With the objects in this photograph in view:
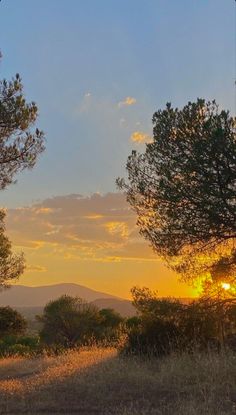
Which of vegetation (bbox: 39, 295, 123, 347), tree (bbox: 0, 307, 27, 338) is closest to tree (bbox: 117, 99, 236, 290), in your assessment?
tree (bbox: 0, 307, 27, 338)

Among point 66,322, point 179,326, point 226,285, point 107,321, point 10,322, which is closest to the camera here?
point 226,285

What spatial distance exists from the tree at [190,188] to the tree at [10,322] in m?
8.62

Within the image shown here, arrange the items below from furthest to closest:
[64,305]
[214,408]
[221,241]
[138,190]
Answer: [64,305] < [138,190] < [221,241] < [214,408]

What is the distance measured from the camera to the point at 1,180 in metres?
15.1

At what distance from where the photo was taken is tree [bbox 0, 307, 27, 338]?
2114 cm

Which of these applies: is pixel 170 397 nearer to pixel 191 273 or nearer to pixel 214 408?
pixel 214 408

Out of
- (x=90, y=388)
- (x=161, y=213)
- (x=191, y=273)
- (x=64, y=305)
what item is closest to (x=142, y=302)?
(x=191, y=273)

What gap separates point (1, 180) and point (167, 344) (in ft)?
24.8

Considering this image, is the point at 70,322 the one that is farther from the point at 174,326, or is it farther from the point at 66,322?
the point at 174,326

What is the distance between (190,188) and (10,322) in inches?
435

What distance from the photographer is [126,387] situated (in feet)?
40.0

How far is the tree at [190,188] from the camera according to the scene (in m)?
13.4

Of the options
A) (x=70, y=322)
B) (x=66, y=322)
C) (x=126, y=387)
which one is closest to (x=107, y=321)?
(x=70, y=322)

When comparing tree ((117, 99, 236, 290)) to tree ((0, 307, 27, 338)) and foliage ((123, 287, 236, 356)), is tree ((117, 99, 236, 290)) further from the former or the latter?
tree ((0, 307, 27, 338))
